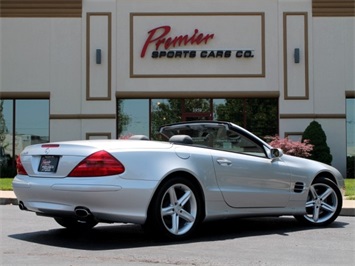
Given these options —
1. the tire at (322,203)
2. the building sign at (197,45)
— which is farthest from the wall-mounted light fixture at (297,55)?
the tire at (322,203)

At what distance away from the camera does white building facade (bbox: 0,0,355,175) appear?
2105cm

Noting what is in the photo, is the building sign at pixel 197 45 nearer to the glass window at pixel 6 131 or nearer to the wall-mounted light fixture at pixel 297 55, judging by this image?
the wall-mounted light fixture at pixel 297 55

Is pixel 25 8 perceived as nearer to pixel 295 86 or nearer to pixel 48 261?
pixel 295 86

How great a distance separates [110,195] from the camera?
6027mm

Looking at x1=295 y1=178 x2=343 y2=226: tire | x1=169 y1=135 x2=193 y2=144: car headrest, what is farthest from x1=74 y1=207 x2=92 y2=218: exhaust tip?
x1=295 y1=178 x2=343 y2=226: tire

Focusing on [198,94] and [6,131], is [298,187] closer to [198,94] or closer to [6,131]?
[198,94]

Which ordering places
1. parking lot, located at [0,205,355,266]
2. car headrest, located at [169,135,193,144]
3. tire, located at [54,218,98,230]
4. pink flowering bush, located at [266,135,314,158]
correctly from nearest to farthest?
parking lot, located at [0,205,355,266] < car headrest, located at [169,135,193,144] < tire, located at [54,218,98,230] < pink flowering bush, located at [266,135,314,158]

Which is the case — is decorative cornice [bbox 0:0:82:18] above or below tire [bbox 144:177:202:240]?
above

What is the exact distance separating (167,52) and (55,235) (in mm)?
14697

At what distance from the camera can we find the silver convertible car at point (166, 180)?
6109 mm

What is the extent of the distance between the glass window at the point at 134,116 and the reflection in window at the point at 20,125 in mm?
2862

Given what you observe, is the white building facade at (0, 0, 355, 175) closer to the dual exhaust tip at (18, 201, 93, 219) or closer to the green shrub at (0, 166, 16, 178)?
the green shrub at (0, 166, 16, 178)

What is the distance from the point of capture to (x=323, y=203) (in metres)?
8.26

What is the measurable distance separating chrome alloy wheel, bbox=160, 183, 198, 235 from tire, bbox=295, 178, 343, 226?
6.98ft
